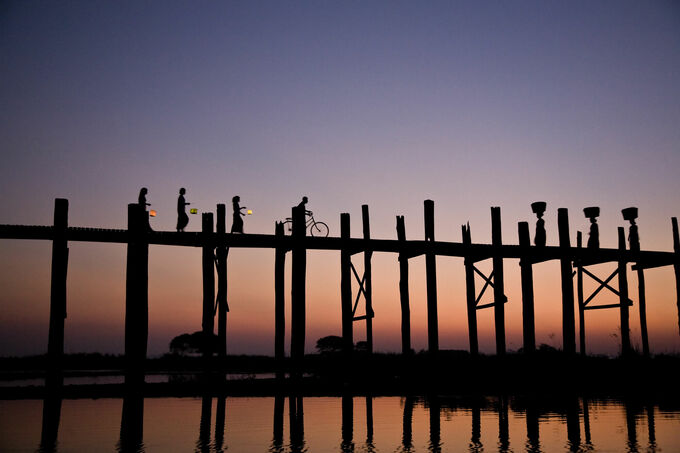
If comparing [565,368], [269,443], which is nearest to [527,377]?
[565,368]

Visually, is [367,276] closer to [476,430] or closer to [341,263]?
[341,263]

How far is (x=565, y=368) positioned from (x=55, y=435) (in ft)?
47.9

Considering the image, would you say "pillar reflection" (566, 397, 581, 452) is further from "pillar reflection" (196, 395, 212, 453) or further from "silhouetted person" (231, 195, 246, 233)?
"silhouetted person" (231, 195, 246, 233)

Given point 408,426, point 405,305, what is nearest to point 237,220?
point 405,305

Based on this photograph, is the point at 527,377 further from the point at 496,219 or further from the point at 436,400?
the point at 496,219

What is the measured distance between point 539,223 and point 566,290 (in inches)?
80.2

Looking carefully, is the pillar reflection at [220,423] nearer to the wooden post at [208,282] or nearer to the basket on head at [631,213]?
the wooden post at [208,282]

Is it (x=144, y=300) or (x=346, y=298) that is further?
(x=346, y=298)

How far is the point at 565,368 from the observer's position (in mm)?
19656

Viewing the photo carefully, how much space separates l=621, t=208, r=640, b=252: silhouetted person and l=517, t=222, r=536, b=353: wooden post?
3.81 meters

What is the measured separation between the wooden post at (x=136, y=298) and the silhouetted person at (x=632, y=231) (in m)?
14.0

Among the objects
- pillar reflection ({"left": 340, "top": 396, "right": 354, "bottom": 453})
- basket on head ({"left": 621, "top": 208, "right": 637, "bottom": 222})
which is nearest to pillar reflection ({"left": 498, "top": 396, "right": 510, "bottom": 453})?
pillar reflection ({"left": 340, "top": 396, "right": 354, "bottom": 453})

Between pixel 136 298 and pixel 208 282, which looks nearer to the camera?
pixel 136 298

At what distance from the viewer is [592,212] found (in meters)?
18.4
